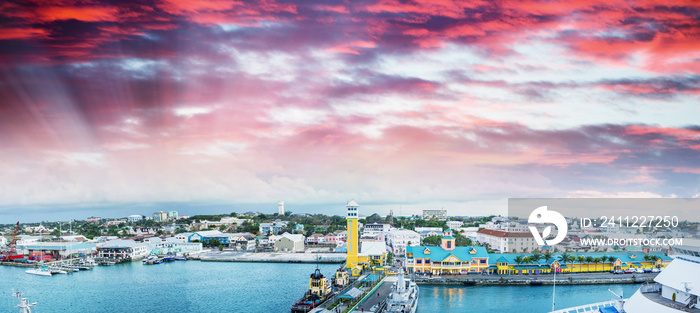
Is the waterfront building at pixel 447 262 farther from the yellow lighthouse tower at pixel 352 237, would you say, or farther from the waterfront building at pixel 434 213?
the waterfront building at pixel 434 213

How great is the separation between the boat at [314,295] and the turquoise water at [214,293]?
0.87 metres

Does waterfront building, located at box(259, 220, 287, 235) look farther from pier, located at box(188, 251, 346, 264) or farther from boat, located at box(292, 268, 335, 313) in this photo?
boat, located at box(292, 268, 335, 313)

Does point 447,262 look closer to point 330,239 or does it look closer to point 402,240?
point 402,240

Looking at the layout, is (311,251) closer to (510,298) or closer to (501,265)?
(501,265)

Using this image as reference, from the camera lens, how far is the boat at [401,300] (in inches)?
752

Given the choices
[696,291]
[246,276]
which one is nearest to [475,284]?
[246,276]

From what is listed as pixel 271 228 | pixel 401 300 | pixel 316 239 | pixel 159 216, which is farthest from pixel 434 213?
pixel 401 300

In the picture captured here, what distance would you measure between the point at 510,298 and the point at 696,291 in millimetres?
14506

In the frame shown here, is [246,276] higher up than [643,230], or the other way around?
[643,230]

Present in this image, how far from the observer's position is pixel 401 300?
20.1 metres

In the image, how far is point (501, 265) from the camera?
3072 centimetres

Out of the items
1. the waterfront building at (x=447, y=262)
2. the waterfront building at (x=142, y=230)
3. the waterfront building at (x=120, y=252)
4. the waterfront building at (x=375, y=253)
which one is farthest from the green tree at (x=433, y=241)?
the waterfront building at (x=142, y=230)

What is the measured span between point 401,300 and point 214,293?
462 inches

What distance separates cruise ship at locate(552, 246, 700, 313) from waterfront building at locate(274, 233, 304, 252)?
39.2 metres
